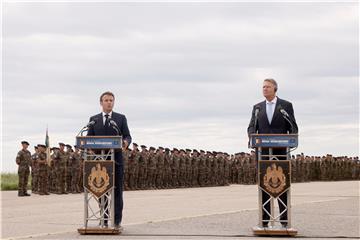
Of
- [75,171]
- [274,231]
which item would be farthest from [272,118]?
[75,171]

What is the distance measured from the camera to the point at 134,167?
34.1m

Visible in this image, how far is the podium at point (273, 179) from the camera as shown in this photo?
1140 cm

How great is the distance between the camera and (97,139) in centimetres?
1169

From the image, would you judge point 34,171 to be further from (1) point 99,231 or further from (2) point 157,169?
(1) point 99,231

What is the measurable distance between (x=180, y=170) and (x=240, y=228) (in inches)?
1018

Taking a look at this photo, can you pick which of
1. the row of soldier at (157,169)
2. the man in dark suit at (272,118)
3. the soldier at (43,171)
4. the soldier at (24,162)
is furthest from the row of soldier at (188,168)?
the man in dark suit at (272,118)

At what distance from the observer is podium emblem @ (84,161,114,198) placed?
11750 millimetres

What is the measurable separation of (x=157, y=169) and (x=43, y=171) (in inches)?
335

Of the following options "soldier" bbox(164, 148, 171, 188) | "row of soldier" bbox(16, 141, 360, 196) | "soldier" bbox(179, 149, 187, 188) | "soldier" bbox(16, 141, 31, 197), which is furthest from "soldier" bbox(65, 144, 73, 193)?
"soldier" bbox(179, 149, 187, 188)

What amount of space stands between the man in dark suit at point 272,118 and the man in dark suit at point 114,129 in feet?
6.05

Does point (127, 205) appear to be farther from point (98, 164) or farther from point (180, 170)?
point (180, 170)

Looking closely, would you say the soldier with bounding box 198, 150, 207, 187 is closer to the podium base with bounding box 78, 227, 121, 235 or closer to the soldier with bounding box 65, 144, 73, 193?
the soldier with bounding box 65, 144, 73, 193

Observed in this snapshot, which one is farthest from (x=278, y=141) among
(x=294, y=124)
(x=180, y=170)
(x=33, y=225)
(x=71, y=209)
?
(x=180, y=170)

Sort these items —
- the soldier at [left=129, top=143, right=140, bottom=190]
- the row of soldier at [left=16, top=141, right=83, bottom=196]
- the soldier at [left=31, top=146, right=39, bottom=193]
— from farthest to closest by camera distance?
the soldier at [left=129, top=143, right=140, bottom=190] < the soldier at [left=31, top=146, right=39, bottom=193] < the row of soldier at [left=16, top=141, right=83, bottom=196]
